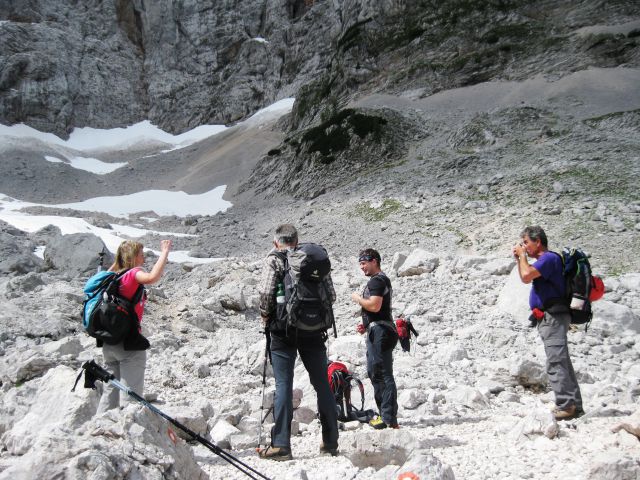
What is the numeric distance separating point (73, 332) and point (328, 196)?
20.7 meters

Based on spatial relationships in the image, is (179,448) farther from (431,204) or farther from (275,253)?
(431,204)

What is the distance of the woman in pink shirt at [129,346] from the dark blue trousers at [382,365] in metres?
2.27

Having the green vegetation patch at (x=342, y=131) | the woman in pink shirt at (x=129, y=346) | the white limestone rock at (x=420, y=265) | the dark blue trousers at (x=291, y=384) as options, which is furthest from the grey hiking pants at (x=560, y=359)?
the green vegetation patch at (x=342, y=131)

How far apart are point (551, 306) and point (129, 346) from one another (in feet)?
13.4

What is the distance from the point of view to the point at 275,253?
14.9 ft

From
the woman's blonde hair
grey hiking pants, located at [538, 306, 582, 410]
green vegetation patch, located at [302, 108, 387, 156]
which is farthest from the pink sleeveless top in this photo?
green vegetation patch, located at [302, 108, 387, 156]

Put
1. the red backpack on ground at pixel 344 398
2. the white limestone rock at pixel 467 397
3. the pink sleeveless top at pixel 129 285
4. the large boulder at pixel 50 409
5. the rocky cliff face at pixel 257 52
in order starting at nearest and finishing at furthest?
the large boulder at pixel 50 409 → the pink sleeveless top at pixel 129 285 → the red backpack on ground at pixel 344 398 → the white limestone rock at pixel 467 397 → the rocky cliff face at pixel 257 52

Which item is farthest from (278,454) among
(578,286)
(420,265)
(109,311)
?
(420,265)

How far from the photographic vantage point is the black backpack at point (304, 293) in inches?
171

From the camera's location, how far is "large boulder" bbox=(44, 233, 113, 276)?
1573 cm

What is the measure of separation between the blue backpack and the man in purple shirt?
3717mm

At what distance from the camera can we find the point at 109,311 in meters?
4.33

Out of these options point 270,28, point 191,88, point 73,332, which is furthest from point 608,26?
point 191,88

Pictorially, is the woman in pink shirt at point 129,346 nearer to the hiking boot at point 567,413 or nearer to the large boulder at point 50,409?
the large boulder at point 50,409
